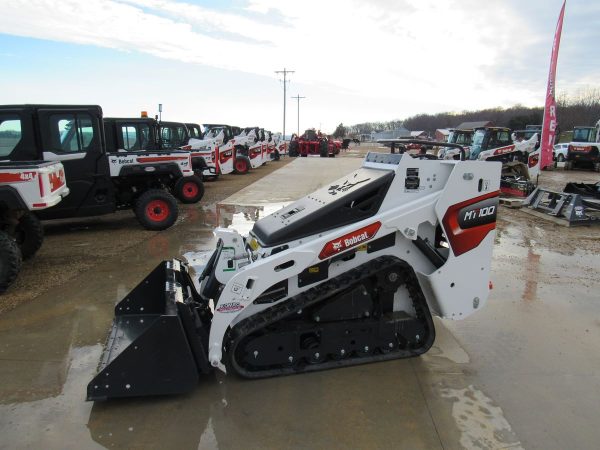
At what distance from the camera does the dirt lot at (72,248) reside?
5.16 metres

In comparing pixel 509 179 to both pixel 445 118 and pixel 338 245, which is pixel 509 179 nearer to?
pixel 338 245

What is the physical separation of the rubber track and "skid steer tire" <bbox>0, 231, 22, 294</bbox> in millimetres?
3044

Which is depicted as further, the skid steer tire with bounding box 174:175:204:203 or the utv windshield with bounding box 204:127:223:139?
the utv windshield with bounding box 204:127:223:139

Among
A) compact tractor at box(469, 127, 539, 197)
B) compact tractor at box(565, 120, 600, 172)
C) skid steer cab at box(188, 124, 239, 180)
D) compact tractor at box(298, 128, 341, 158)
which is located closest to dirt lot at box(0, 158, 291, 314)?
skid steer cab at box(188, 124, 239, 180)

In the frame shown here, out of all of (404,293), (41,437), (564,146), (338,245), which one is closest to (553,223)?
(404,293)

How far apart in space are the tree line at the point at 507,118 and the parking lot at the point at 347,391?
29.7 metres

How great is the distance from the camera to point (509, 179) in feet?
43.9

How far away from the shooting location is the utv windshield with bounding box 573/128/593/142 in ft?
81.7

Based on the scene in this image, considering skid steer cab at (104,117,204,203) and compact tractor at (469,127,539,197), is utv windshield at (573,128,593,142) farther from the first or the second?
skid steer cab at (104,117,204,203)

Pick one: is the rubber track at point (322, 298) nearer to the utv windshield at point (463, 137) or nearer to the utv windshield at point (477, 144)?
the utv windshield at point (477, 144)

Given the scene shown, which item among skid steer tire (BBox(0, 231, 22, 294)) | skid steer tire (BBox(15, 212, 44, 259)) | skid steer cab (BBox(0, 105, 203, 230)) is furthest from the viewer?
skid steer cab (BBox(0, 105, 203, 230))

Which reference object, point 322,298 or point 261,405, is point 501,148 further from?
point 261,405

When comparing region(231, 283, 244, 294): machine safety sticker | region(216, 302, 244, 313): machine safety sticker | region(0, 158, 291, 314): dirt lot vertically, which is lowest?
region(0, 158, 291, 314): dirt lot

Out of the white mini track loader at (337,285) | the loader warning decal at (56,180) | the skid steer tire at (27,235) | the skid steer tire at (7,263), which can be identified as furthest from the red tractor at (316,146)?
the white mini track loader at (337,285)
